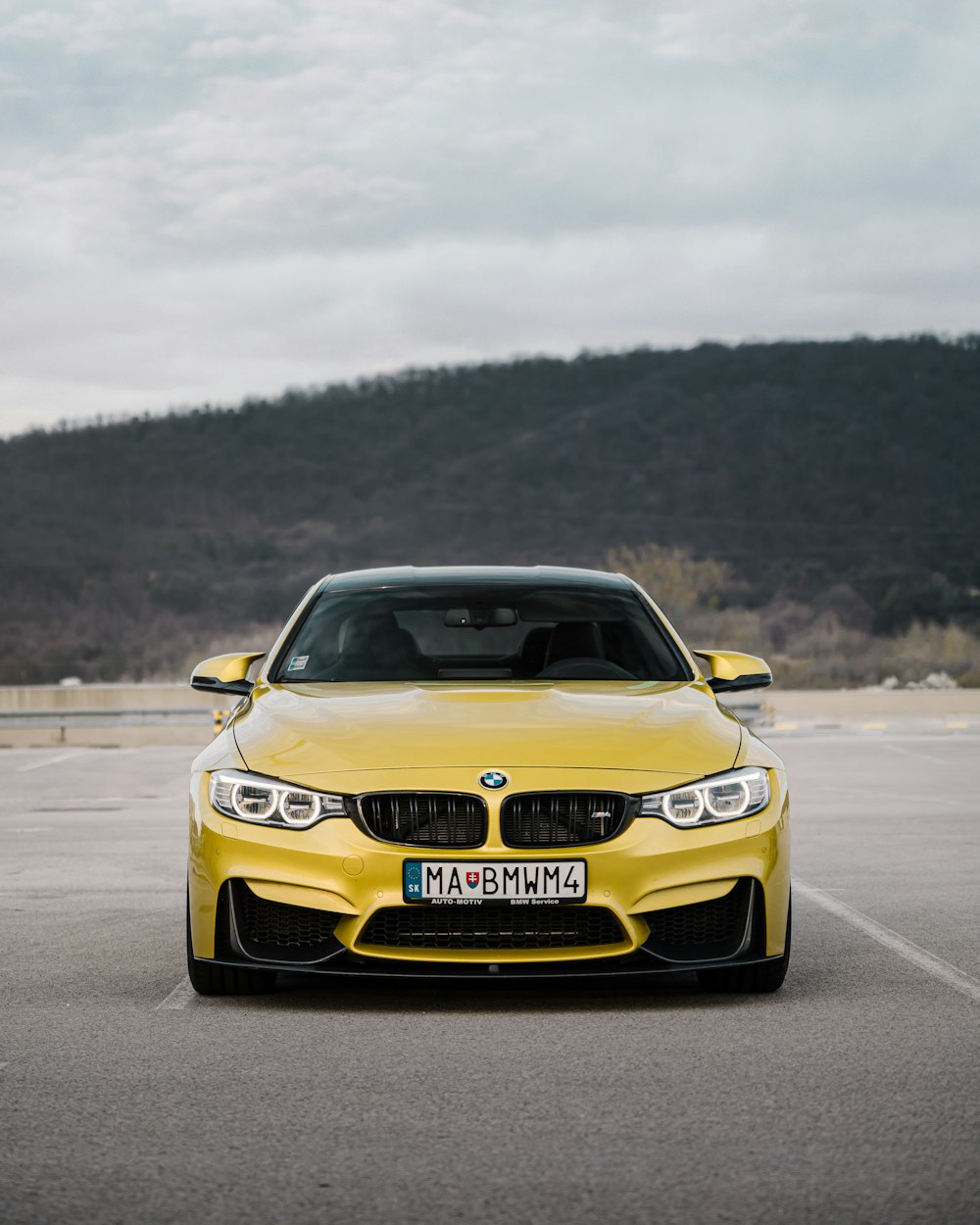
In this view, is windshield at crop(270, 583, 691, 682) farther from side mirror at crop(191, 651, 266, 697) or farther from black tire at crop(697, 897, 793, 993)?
black tire at crop(697, 897, 793, 993)

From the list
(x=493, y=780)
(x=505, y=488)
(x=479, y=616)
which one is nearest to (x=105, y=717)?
(x=479, y=616)

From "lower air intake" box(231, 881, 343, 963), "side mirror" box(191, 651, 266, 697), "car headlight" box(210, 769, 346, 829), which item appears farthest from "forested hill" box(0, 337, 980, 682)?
"lower air intake" box(231, 881, 343, 963)

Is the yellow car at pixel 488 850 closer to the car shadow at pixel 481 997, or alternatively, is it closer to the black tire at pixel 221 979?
the black tire at pixel 221 979

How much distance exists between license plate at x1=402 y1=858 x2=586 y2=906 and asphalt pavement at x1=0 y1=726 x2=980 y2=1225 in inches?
16.5

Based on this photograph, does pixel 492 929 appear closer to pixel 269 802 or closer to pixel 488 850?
pixel 488 850

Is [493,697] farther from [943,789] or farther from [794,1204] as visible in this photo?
[943,789]

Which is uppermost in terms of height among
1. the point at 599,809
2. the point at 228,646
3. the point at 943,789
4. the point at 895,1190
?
the point at 599,809

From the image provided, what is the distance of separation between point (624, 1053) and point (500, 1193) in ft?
4.92

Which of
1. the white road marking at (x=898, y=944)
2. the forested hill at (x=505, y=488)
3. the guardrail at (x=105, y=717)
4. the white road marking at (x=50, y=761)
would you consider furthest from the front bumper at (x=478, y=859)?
the forested hill at (x=505, y=488)

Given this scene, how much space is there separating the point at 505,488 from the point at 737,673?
86508 millimetres

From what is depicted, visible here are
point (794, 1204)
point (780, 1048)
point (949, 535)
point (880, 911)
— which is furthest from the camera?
point (949, 535)

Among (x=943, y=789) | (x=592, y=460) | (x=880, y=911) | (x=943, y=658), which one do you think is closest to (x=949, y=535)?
(x=592, y=460)

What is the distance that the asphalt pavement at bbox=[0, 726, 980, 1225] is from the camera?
411 centimetres

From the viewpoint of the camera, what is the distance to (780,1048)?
18.5 ft
